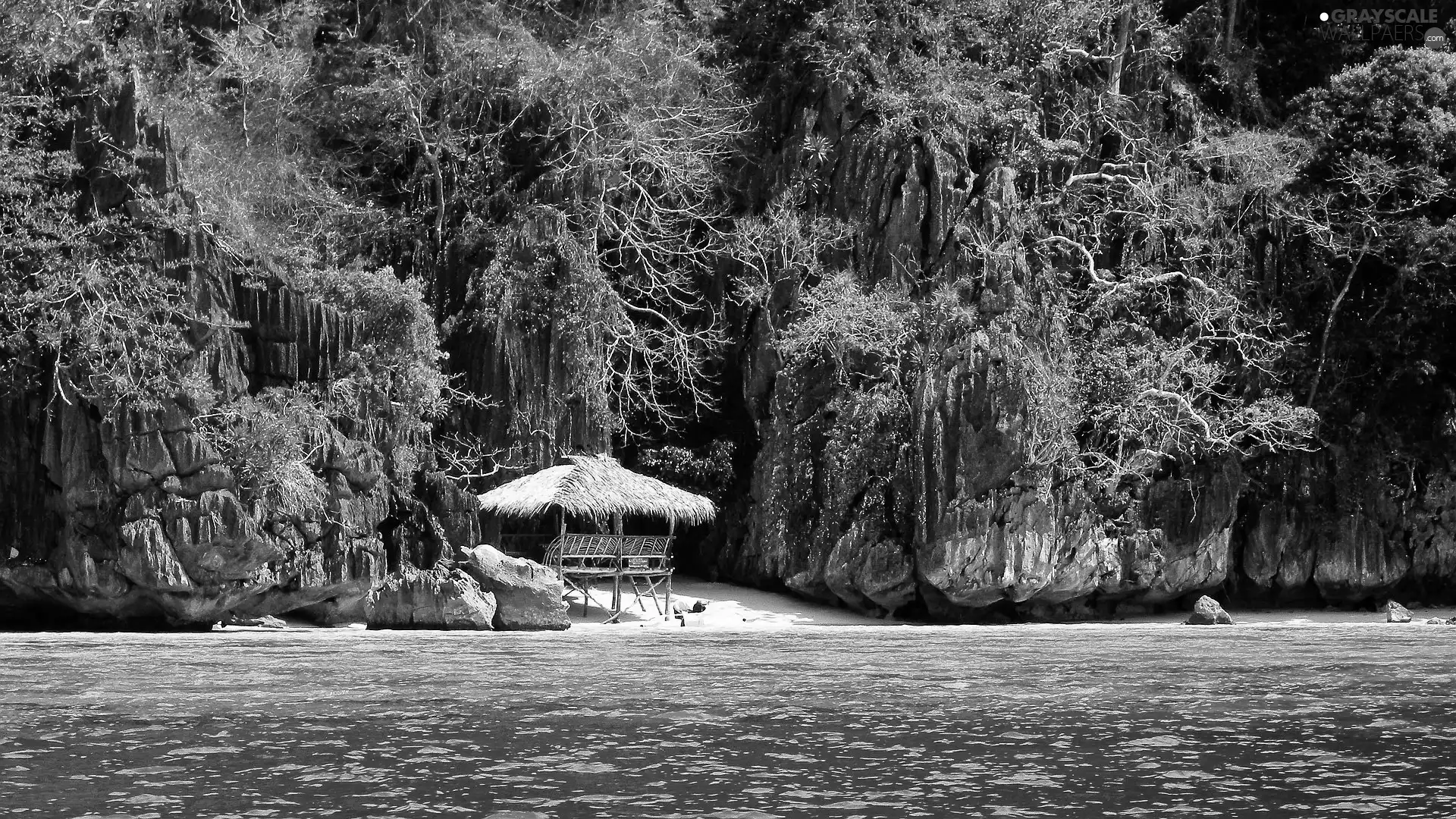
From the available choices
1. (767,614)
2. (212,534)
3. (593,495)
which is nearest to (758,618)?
(767,614)

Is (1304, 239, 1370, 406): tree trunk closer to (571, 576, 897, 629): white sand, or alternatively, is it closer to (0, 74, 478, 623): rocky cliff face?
(571, 576, 897, 629): white sand

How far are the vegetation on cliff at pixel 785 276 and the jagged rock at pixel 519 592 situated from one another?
4.44 feet

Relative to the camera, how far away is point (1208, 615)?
19.2 metres

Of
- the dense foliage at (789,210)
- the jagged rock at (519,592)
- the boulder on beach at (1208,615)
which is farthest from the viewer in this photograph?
the dense foliage at (789,210)

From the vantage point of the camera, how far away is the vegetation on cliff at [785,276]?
58.3ft

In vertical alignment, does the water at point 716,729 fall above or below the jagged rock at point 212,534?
below

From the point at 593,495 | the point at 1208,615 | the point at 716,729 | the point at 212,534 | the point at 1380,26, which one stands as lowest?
the point at 716,729

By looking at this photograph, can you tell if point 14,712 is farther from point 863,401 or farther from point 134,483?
point 863,401

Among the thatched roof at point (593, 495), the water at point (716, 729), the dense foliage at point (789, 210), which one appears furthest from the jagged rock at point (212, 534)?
the thatched roof at point (593, 495)

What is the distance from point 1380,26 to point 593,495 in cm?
1554

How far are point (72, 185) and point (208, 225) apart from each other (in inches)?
64.3

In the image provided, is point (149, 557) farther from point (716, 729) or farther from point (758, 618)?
point (716, 729)

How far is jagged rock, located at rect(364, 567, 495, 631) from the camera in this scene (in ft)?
57.0

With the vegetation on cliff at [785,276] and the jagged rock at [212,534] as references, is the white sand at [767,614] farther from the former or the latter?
the jagged rock at [212,534]
